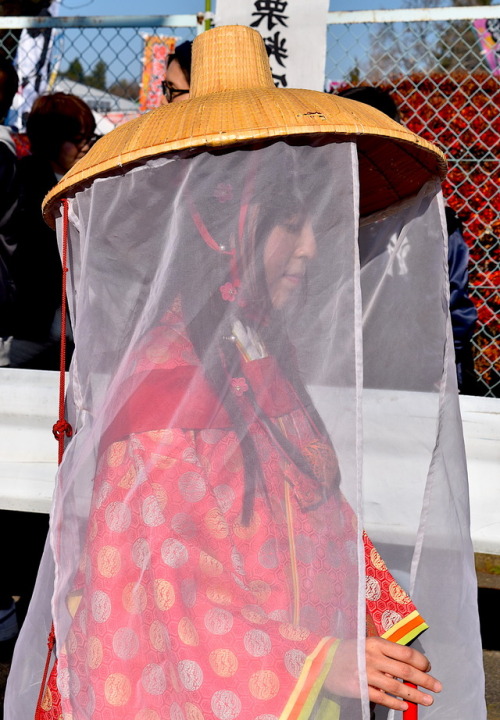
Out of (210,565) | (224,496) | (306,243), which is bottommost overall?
(210,565)

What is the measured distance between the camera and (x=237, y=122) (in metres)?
1.08

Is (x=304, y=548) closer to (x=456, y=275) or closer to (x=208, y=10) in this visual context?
(x=456, y=275)

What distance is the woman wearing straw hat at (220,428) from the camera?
1.06m

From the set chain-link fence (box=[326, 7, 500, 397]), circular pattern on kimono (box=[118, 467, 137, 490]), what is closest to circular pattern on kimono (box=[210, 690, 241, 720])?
circular pattern on kimono (box=[118, 467, 137, 490])

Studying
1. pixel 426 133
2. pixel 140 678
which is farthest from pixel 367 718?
pixel 426 133

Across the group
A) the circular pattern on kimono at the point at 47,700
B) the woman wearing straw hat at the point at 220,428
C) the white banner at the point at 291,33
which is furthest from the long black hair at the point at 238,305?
the white banner at the point at 291,33

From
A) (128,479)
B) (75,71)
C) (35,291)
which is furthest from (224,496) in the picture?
(75,71)

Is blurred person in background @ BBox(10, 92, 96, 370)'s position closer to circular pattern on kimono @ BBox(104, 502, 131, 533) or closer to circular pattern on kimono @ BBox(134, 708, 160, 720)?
circular pattern on kimono @ BBox(104, 502, 131, 533)

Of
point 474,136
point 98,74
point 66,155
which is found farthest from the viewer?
point 98,74

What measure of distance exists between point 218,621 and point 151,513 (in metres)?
0.18

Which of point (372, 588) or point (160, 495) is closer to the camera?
point (160, 495)

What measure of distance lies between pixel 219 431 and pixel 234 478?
73 mm

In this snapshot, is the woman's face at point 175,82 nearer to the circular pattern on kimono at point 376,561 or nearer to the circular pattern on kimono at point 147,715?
the circular pattern on kimono at point 376,561

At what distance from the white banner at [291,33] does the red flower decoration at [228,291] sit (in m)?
2.30
